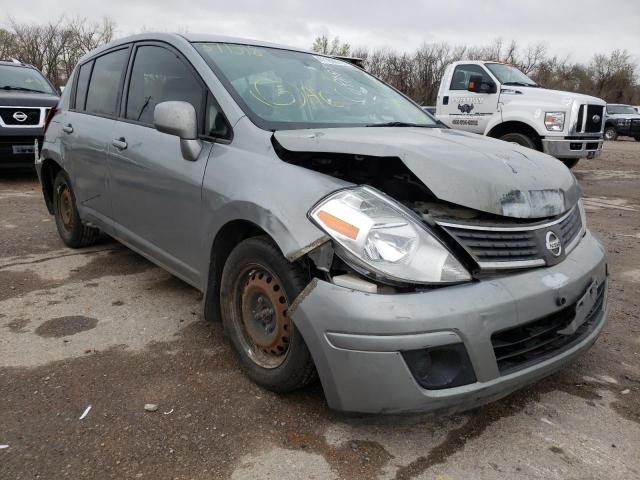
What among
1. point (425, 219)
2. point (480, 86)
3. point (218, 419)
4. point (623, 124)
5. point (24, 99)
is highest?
point (480, 86)

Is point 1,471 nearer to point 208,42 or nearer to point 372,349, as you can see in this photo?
point 372,349

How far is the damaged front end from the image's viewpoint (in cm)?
198

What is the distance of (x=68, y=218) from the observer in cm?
482

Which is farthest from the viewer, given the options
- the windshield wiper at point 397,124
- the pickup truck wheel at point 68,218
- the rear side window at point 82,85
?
the pickup truck wheel at point 68,218

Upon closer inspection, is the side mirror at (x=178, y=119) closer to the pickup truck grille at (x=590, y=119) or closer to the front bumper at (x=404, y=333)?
the front bumper at (x=404, y=333)

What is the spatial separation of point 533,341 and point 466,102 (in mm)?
8129

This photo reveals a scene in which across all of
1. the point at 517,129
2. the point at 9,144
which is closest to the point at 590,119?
the point at 517,129

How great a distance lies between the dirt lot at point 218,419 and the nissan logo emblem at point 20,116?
570cm

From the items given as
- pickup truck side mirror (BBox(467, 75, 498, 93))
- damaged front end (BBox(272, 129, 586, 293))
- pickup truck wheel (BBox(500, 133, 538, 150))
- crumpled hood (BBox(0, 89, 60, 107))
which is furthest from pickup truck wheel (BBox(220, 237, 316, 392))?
pickup truck side mirror (BBox(467, 75, 498, 93))

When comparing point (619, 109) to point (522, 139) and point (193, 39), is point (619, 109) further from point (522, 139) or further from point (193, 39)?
point (193, 39)

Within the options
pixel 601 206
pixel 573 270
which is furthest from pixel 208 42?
pixel 601 206

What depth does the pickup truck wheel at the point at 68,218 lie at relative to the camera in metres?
4.58

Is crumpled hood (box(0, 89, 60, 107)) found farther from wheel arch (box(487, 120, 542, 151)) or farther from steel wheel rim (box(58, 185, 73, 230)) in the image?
wheel arch (box(487, 120, 542, 151))

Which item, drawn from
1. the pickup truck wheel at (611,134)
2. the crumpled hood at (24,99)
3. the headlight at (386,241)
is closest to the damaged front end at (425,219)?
the headlight at (386,241)
